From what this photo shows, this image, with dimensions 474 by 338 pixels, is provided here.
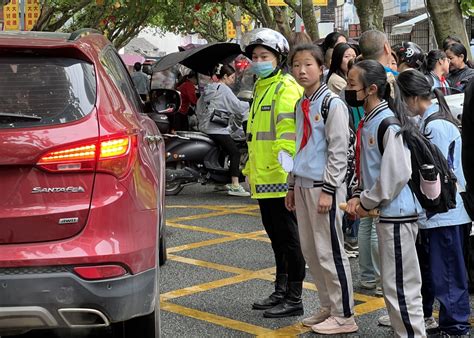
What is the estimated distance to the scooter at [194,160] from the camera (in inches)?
468

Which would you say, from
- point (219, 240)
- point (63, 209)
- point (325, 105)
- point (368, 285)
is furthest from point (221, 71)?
point (63, 209)

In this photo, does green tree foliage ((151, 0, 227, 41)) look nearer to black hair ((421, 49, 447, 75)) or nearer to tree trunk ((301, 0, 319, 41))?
tree trunk ((301, 0, 319, 41))

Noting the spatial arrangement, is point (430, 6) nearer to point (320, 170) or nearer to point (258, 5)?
point (320, 170)

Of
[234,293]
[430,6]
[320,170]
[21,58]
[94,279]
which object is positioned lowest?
[234,293]

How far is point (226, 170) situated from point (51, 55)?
26.1 feet

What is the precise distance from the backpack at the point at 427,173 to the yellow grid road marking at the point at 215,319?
134cm

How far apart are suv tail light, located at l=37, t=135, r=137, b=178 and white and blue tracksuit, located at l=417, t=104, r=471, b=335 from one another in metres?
1.79

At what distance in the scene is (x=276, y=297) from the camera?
602 cm

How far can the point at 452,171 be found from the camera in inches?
198

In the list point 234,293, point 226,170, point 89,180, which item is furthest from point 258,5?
point 89,180

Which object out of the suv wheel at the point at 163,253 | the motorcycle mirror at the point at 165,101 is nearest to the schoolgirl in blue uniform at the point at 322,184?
the motorcycle mirror at the point at 165,101

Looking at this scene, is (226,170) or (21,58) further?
(226,170)

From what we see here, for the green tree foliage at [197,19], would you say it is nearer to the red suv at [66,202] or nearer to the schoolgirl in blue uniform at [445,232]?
the schoolgirl in blue uniform at [445,232]

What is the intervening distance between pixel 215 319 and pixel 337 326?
824 millimetres
